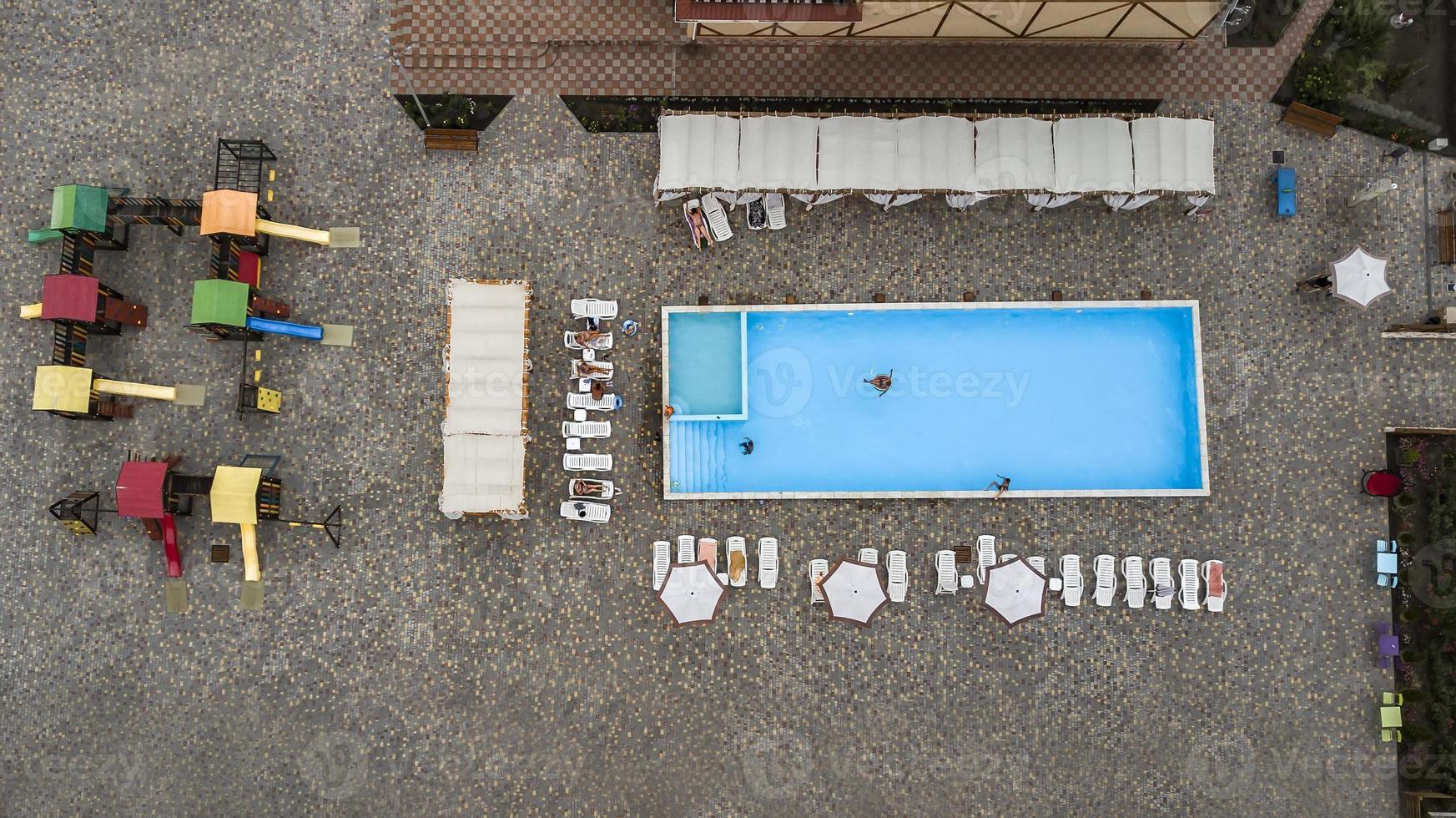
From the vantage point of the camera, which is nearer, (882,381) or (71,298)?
(71,298)

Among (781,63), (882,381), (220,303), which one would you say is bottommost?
(882,381)

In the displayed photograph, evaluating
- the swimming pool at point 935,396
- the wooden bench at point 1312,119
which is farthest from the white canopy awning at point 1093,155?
the wooden bench at point 1312,119

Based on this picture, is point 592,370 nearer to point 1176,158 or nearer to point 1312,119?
point 1176,158

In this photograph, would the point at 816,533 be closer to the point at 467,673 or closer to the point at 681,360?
the point at 681,360

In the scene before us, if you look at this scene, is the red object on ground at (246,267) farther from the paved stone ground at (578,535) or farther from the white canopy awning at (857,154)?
the white canopy awning at (857,154)

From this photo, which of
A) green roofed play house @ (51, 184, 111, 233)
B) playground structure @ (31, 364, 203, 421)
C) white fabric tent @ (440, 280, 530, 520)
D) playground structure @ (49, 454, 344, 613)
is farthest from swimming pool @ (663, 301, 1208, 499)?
green roofed play house @ (51, 184, 111, 233)

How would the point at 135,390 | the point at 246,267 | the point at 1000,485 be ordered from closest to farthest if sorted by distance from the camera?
the point at 135,390 < the point at 246,267 < the point at 1000,485

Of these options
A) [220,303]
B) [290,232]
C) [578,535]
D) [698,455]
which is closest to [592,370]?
[698,455]
